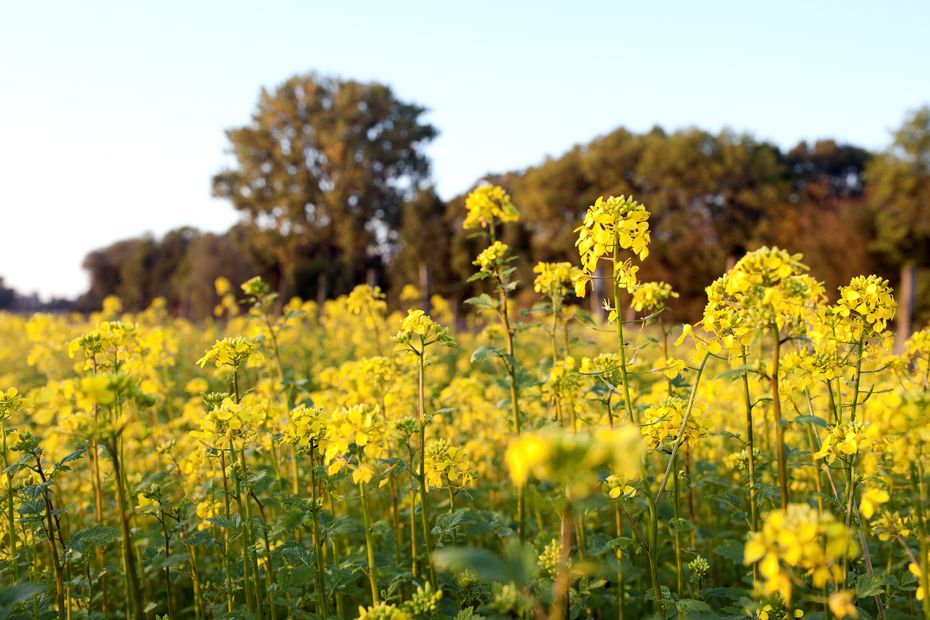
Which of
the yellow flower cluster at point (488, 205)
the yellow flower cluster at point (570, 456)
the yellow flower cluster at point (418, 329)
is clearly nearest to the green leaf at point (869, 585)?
the yellow flower cluster at point (570, 456)

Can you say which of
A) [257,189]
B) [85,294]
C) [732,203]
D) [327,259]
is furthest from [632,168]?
[85,294]

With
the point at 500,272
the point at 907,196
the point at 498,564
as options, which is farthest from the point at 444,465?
the point at 907,196

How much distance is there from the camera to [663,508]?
9.39 feet

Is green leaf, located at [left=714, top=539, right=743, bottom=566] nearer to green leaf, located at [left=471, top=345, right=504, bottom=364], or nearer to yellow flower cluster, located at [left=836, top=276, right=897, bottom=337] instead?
yellow flower cluster, located at [left=836, top=276, right=897, bottom=337]

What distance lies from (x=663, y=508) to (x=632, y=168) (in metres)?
27.0

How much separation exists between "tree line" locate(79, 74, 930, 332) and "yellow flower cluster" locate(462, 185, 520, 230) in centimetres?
1568

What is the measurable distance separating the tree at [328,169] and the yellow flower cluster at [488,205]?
97.0ft

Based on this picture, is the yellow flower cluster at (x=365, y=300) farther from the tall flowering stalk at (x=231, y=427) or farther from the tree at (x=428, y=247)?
the tree at (x=428, y=247)

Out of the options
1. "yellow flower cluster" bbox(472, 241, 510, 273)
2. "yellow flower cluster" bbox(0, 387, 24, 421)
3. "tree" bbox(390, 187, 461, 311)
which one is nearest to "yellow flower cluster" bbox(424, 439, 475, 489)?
"yellow flower cluster" bbox(472, 241, 510, 273)

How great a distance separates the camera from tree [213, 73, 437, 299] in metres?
32.9

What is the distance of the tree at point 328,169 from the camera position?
32875 millimetres

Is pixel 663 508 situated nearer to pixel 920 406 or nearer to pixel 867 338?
pixel 867 338

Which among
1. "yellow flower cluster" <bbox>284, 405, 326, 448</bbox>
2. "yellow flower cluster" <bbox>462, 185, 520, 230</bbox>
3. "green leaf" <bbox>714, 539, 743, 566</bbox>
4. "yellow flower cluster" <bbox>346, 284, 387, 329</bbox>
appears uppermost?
"yellow flower cluster" <bbox>462, 185, 520, 230</bbox>

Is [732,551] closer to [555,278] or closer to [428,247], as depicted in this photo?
[555,278]
